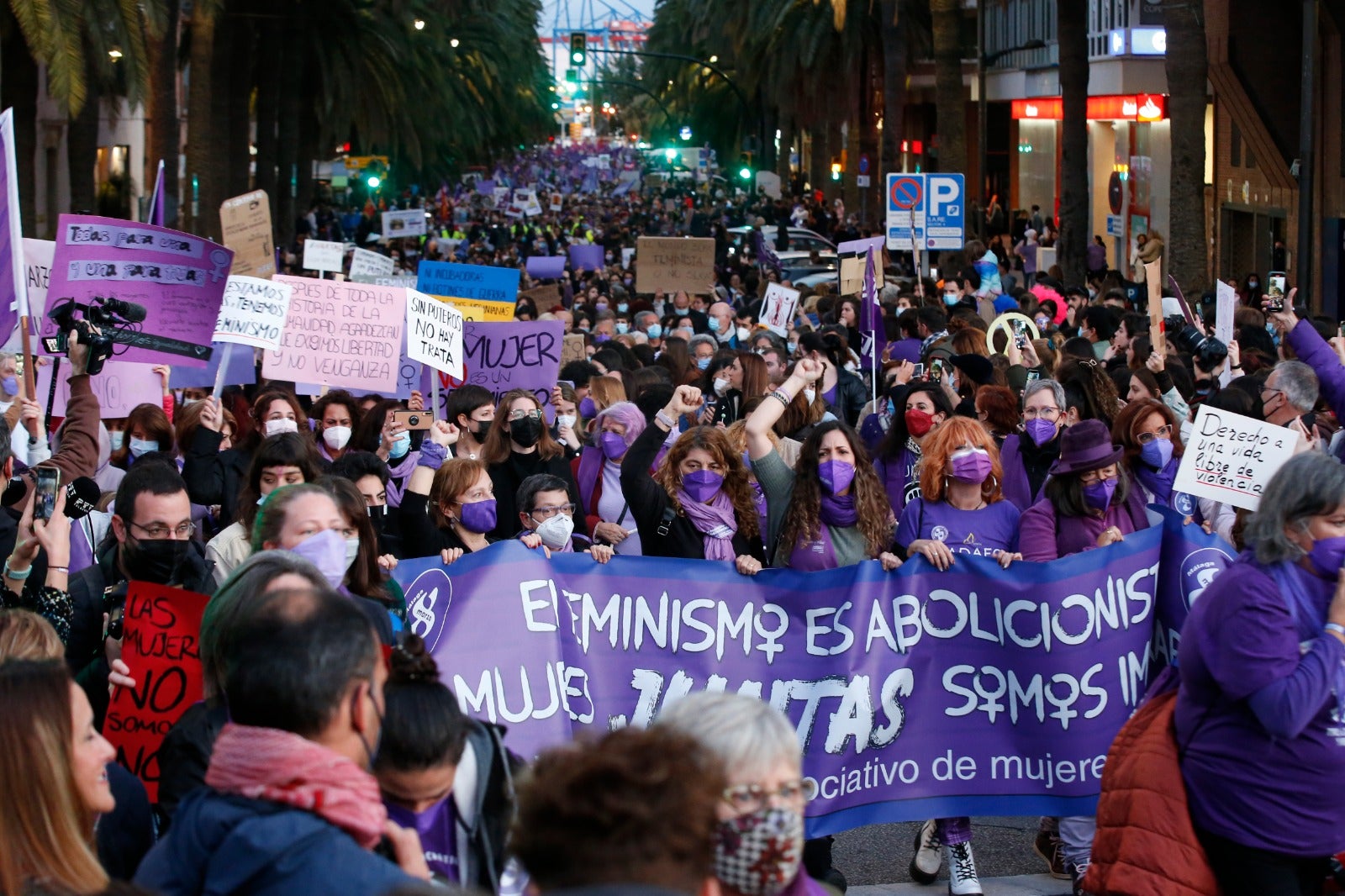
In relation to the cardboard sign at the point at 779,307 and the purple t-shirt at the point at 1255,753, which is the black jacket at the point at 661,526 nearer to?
the purple t-shirt at the point at 1255,753

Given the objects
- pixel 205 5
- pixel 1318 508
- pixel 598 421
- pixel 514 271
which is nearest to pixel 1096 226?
pixel 205 5

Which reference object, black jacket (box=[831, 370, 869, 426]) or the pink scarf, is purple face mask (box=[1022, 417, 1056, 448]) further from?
the pink scarf

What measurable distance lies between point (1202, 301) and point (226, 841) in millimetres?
15236

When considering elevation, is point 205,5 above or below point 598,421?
above

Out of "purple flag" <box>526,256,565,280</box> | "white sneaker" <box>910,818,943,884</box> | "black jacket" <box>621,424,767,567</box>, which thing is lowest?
"white sneaker" <box>910,818,943,884</box>

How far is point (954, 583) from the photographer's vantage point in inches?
238

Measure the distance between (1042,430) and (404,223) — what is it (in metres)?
27.1

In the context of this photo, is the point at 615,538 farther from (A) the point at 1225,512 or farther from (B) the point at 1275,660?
(B) the point at 1275,660

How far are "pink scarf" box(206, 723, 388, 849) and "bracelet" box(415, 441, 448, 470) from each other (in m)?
4.73

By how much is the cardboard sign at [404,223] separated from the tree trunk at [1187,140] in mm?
16685

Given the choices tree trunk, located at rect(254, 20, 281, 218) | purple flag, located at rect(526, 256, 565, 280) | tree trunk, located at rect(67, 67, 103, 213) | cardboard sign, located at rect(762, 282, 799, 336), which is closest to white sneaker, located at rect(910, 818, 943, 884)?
cardboard sign, located at rect(762, 282, 799, 336)

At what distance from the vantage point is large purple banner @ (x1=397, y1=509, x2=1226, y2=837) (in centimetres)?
592

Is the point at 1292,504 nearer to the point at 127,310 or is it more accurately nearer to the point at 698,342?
the point at 127,310

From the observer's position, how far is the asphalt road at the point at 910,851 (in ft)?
20.7
